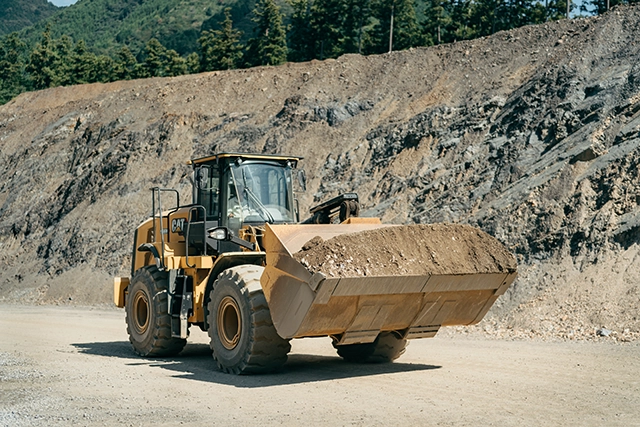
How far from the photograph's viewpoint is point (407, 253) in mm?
10359

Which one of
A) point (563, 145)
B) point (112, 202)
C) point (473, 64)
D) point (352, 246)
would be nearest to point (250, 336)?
point (352, 246)

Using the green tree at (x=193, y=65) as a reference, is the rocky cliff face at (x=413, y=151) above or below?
below

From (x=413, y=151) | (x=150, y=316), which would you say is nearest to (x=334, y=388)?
Answer: (x=150, y=316)

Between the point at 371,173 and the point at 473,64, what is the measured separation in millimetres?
6991

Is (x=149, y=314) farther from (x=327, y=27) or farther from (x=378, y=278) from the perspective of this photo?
(x=327, y=27)

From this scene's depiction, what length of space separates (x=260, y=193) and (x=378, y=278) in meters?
3.55

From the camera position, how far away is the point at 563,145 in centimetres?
2352

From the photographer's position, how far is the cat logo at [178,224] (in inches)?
542

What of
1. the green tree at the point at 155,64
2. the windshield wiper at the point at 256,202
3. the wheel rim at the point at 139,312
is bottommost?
the wheel rim at the point at 139,312

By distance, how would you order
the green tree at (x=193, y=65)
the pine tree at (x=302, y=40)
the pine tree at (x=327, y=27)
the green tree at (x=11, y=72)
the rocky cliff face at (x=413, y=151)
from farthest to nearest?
the green tree at (x=11, y=72)
the green tree at (x=193, y=65)
the pine tree at (x=302, y=40)
the pine tree at (x=327, y=27)
the rocky cliff face at (x=413, y=151)

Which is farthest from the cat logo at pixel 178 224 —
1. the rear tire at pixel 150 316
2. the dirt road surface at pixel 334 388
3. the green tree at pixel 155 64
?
the green tree at pixel 155 64

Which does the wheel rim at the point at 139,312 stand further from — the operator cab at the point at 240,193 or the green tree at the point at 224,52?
the green tree at the point at 224,52

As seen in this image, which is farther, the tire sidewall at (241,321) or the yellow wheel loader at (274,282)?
the tire sidewall at (241,321)

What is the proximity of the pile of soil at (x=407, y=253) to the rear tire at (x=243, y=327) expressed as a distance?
112 cm
